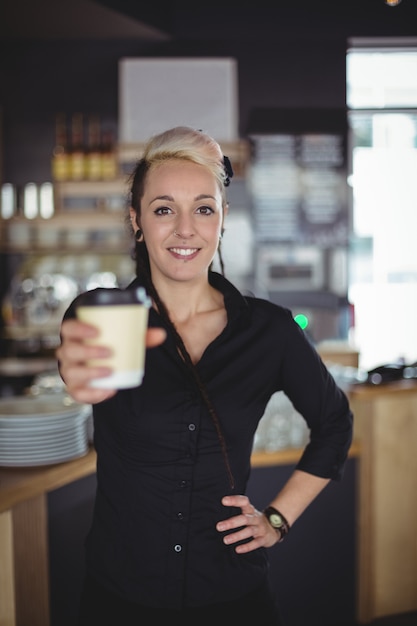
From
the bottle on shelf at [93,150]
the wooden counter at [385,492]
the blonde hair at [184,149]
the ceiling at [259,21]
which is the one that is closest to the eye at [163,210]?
the blonde hair at [184,149]

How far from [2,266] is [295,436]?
3.66 m

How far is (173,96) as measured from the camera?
17.8 ft

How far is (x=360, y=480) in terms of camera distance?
117 inches

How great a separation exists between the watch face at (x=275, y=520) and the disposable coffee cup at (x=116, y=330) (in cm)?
76

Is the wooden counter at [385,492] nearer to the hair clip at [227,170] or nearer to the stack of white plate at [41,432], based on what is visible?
the stack of white plate at [41,432]

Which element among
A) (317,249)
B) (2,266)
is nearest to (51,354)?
(2,266)

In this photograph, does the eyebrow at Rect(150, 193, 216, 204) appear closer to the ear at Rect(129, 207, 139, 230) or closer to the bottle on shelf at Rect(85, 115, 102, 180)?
the ear at Rect(129, 207, 139, 230)

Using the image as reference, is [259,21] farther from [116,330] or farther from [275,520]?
[116,330]

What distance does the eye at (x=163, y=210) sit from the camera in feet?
4.81

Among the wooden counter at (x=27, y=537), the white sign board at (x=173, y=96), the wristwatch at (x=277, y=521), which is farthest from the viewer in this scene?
the white sign board at (x=173, y=96)

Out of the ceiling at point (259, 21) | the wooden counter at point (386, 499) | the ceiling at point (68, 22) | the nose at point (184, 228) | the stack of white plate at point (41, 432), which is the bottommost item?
the wooden counter at point (386, 499)

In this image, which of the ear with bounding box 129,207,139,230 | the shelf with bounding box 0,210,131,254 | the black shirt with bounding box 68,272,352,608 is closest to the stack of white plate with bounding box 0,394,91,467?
the black shirt with bounding box 68,272,352,608

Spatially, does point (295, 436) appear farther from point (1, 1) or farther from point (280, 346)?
point (1, 1)

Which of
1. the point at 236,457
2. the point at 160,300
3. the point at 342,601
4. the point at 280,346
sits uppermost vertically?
the point at 160,300
